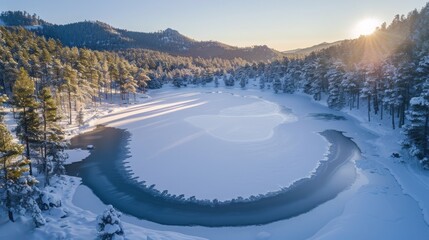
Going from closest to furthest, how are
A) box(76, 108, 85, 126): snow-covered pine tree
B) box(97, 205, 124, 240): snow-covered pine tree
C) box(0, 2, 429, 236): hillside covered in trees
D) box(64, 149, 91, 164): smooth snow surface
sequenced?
box(97, 205, 124, 240): snow-covered pine tree < box(0, 2, 429, 236): hillside covered in trees < box(64, 149, 91, 164): smooth snow surface < box(76, 108, 85, 126): snow-covered pine tree

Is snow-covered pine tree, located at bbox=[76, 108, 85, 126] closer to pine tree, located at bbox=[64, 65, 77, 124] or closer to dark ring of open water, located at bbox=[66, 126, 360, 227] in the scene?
pine tree, located at bbox=[64, 65, 77, 124]

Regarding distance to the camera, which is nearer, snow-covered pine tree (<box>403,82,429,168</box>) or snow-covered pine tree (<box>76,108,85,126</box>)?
snow-covered pine tree (<box>403,82,429,168</box>)

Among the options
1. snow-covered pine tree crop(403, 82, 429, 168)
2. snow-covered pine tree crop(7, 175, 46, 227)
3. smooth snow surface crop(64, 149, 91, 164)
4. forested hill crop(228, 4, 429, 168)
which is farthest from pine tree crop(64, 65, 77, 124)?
forested hill crop(228, 4, 429, 168)

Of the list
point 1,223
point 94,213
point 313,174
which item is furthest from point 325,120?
point 1,223

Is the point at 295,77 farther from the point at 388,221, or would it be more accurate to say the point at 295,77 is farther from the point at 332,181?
the point at 388,221

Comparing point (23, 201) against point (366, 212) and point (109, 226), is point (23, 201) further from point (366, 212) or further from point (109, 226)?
point (366, 212)

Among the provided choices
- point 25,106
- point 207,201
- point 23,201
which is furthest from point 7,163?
point 207,201

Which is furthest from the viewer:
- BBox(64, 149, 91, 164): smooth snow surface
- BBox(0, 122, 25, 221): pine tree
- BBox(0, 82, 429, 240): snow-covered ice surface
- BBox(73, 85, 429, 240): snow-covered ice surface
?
BBox(64, 149, 91, 164): smooth snow surface
